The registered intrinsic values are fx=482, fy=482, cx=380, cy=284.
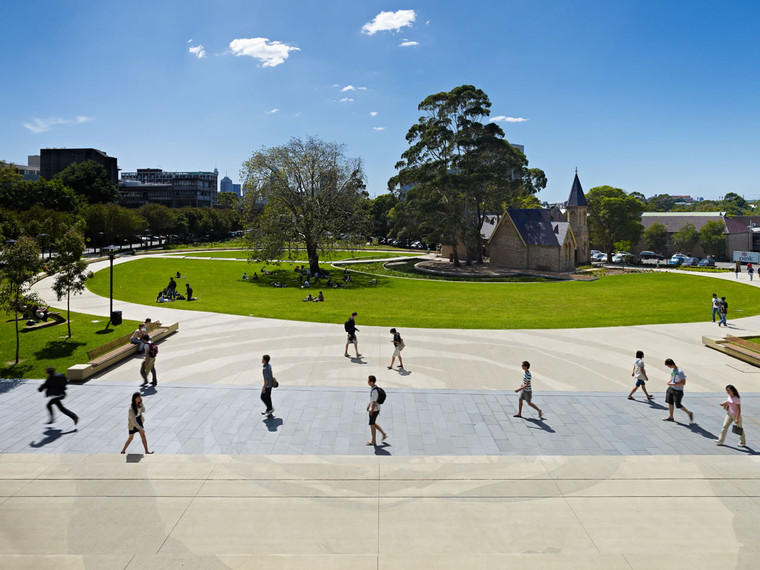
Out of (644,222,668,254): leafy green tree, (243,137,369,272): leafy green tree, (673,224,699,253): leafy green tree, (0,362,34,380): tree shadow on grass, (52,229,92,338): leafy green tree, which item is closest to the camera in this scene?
(0,362,34,380): tree shadow on grass

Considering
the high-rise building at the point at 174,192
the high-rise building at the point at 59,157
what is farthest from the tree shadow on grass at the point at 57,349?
the high-rise building at the point at 174,192

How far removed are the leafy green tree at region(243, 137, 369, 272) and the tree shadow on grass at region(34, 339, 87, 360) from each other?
90.2ft

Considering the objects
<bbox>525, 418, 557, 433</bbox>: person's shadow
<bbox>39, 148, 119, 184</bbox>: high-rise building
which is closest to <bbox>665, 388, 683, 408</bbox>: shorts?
<bbox>525, 418, 557, 433</bbox>: person's shadow

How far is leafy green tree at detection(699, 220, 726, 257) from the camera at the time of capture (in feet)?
241

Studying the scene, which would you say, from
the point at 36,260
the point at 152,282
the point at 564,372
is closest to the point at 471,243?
the point at 152,282

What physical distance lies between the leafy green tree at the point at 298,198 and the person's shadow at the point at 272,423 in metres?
36.0

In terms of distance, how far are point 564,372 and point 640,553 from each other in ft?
34.3

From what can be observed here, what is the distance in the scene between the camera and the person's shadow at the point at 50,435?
11.8 m

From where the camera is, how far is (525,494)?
9.62 m

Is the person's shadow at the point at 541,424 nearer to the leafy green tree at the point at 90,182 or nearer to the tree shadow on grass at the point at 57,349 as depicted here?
the tree shadow on grass at the point at 57,349

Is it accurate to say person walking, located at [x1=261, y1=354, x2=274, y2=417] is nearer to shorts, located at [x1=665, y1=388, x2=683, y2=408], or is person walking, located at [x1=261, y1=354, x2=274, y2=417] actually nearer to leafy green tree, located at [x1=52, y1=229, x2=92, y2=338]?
shorts, located at [x1=665, y1=388, x2=683, y2=408]

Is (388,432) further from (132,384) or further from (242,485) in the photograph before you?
(132,384)

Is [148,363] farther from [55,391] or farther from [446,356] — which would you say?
[446,356]

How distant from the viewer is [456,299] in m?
37.7
